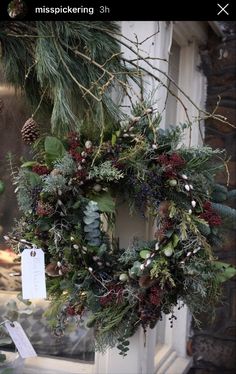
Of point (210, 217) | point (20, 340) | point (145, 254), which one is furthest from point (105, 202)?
point (20, 340)

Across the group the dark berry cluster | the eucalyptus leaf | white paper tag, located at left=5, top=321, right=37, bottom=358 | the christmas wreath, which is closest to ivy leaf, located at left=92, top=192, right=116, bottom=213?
the christmas wreath

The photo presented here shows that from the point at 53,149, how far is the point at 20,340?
1.92ft

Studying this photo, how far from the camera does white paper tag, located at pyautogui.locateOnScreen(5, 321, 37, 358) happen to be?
1.30m

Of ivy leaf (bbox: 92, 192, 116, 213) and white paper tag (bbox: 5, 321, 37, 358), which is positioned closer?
ivy leaf (bbox: 92, 192, 116, 213)

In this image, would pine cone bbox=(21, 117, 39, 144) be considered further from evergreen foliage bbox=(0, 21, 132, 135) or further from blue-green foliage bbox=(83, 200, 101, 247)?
blue-green foliage bbox=(83, 200, 101, 247)

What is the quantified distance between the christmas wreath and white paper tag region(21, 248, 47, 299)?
1.3 inches

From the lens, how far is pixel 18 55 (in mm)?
1283

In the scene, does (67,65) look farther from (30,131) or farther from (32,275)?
(32,275)

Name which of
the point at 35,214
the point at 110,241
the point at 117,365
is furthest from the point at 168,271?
the point at 117,365

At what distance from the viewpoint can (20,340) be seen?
1.31 m
